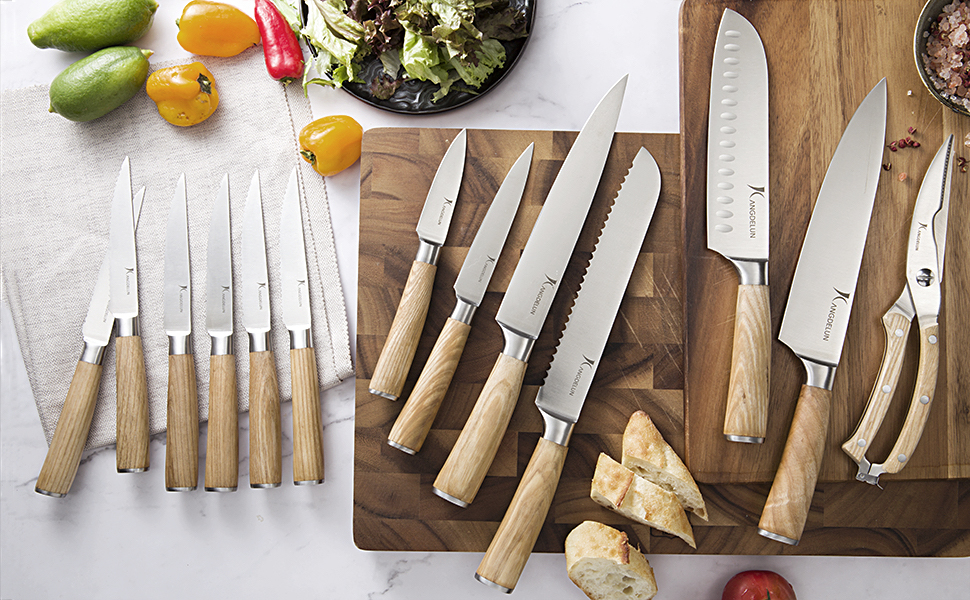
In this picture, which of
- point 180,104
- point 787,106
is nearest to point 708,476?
point 787,106

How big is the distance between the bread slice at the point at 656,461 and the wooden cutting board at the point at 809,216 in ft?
0.15

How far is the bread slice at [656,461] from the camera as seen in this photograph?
116cm

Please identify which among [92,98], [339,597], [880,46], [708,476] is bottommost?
[339,597]

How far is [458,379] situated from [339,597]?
25.0 inches

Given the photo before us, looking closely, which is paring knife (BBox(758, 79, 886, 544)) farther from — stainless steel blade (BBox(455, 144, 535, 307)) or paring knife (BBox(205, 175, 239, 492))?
paring knife (BBox(205, 175, 239, 492))

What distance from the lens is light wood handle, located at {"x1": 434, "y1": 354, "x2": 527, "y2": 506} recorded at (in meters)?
1.13

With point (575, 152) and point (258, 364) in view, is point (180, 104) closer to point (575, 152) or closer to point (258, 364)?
point (258, 364)

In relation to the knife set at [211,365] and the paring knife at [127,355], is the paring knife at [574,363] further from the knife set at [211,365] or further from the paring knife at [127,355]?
the paring knife at [127,355]

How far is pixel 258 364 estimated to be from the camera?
1.28 meters

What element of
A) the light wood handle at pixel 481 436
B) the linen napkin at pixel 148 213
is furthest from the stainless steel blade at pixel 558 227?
the linen napkin at pixel 148 213

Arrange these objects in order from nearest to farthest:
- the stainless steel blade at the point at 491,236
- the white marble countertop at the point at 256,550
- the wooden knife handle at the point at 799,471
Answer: the wooden knife handle at the point at 799,471, the stainless steel blade at the point at 491,236, the white marble countertop at the point at 256,550

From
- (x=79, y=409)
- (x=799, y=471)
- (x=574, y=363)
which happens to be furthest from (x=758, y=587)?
(x=79, y=409)

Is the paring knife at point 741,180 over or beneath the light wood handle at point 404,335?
over

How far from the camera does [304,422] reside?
1268 millimetres
